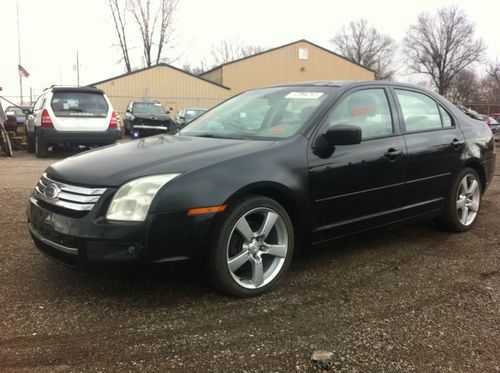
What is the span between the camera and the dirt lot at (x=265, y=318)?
2514mm

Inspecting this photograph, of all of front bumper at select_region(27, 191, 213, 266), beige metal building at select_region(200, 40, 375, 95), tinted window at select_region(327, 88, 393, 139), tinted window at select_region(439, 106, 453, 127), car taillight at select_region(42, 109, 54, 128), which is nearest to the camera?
front bumper at select_region(27, 191, 213, 266)

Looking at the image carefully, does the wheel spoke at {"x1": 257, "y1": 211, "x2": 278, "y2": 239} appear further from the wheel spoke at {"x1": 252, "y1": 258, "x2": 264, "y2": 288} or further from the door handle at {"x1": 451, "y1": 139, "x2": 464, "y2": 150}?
the door handle at {"x1": 451, "y1": 139, "x2": 464, "y2": 150}

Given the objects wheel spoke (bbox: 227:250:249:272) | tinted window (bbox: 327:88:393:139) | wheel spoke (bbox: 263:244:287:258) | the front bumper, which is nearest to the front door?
tinted window (bbox: 327:88:393:139)

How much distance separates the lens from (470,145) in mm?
4859

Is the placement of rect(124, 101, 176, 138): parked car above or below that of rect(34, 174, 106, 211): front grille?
above

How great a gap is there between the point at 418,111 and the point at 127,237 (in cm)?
306

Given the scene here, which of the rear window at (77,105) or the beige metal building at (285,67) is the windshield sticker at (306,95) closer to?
the rear window at (77,105)

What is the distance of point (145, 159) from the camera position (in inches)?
126

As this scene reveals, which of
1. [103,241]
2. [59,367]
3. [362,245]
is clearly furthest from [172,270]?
[362,245]

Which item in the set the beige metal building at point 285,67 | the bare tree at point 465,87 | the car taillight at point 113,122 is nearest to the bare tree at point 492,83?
the bare tree at point 465,87

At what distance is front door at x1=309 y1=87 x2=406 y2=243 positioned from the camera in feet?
11.7

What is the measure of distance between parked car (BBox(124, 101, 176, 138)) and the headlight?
1427 cm

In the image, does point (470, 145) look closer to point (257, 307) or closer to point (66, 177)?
point (257, 307)

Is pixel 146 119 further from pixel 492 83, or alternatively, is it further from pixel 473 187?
pixel 492 83
